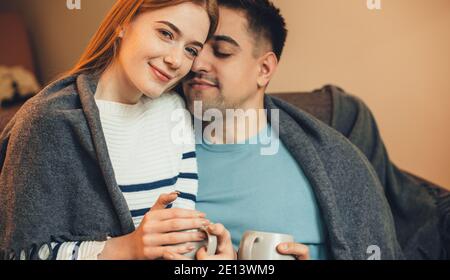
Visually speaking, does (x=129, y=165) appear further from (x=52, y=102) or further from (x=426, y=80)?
(x=426, y=80)

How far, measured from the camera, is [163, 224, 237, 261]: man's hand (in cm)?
66

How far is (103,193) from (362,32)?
57 cm

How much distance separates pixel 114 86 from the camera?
0.76 m

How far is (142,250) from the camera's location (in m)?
0.67

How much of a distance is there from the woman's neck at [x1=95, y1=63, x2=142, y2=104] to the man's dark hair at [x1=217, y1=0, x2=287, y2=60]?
23 cm

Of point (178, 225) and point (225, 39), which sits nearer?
point (178, 225)

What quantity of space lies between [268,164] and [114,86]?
0.31 m

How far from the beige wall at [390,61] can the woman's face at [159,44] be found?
224 millimetres

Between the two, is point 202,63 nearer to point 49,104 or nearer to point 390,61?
A: point 49,104

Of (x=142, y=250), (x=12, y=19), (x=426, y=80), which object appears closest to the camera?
(x=142, y=250)

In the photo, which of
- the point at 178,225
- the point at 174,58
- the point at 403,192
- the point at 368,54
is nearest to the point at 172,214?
the point at 178,225

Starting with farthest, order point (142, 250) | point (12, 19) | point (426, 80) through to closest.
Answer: point (426, 80)
point (12, 19)
point (142, 250)

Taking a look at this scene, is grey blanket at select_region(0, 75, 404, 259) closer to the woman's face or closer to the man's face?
the woman's face

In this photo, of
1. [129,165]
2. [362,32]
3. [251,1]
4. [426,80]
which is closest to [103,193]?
[129,165]
